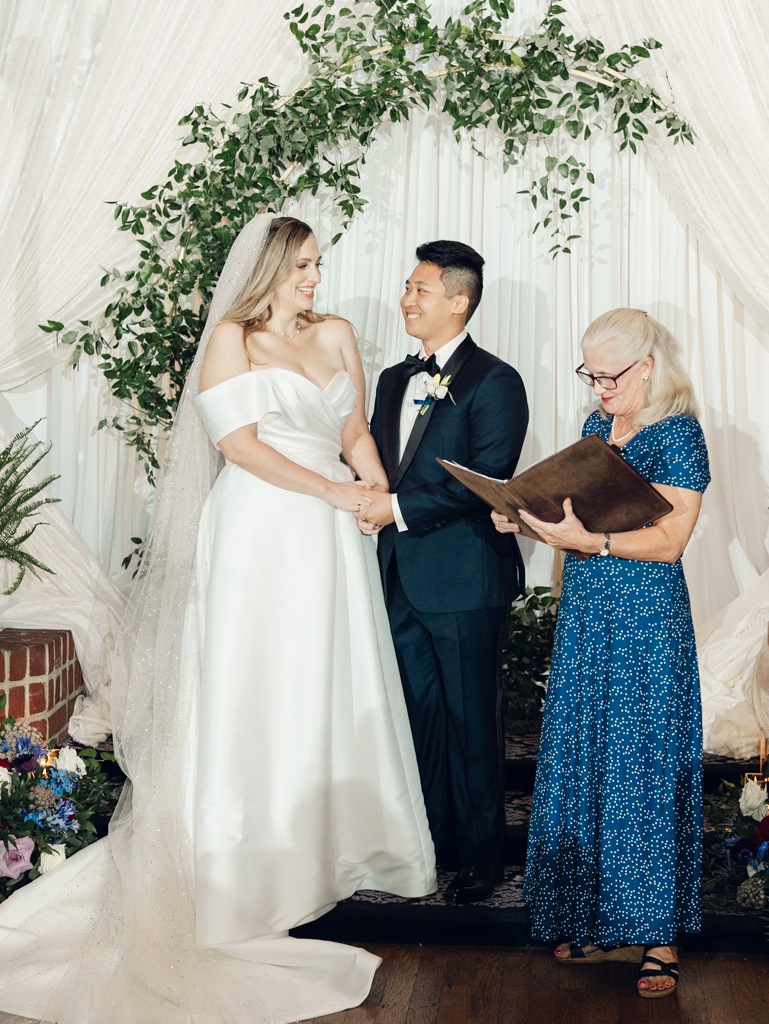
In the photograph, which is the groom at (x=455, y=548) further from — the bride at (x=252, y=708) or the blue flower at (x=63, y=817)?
the blue flower at (x=63, y=817)

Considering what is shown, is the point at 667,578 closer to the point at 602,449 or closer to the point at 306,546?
the point at 602,449

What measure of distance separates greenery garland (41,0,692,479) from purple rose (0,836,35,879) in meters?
1.72

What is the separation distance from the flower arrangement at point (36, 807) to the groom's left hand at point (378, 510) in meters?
1.16

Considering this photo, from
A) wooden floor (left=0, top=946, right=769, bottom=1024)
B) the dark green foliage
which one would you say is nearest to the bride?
wooden floor (left=0, top=946, right=769, bottom=1024)

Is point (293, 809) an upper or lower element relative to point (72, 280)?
lower

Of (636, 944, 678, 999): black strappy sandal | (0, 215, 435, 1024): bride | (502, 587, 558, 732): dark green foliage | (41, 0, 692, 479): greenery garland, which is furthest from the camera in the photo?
(502, 587, 558, 732): dark green foliage

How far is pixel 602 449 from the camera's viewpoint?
2.34 meters

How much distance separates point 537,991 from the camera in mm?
2672

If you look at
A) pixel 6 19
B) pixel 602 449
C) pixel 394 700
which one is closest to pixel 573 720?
pixel 394 700

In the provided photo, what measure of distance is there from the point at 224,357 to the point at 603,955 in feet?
6.25

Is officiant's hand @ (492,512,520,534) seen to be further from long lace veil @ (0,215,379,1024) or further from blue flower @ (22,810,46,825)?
blue flower @ (22,810,46,825)

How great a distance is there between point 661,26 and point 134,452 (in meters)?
2.70

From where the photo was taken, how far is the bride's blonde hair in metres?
3.03

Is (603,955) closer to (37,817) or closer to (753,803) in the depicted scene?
(753,803)
